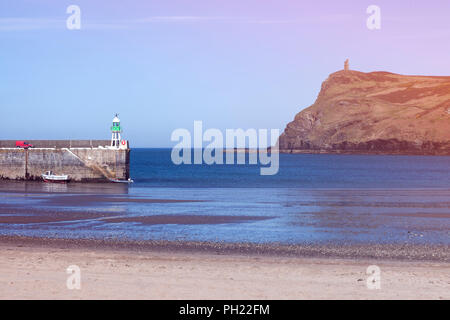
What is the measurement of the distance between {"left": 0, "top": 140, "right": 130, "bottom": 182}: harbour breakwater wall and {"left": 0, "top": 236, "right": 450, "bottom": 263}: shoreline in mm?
34663

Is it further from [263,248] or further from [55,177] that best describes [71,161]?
[263,248]

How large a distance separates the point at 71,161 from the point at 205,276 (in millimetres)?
44803

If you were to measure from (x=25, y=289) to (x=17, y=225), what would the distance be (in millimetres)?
13418

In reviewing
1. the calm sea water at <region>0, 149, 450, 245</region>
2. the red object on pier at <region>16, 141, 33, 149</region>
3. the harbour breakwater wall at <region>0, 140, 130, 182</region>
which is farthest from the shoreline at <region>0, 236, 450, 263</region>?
the red object on pier at <region>16, 141, 33, 149</region>

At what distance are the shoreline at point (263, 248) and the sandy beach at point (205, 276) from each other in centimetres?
65

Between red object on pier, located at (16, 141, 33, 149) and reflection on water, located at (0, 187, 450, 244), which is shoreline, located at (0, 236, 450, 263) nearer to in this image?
reflection on water, located at (0, 187, 450, 244)

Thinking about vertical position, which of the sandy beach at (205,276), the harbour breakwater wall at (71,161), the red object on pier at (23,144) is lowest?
the sandy beach at (205,276)

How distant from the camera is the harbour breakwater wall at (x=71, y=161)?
54906 mm

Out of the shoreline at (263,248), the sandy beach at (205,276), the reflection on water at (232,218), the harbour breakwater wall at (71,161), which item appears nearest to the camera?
the sandy beach at (205,276)

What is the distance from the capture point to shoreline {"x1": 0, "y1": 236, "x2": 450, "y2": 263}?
17.5 m

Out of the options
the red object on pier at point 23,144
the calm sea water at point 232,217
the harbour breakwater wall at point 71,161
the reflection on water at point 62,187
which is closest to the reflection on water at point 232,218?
the calm sea water at point 232,217

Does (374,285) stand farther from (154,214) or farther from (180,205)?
(180,205)

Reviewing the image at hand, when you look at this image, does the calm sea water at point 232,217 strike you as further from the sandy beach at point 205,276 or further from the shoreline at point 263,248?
the sandy beach at point 205,276

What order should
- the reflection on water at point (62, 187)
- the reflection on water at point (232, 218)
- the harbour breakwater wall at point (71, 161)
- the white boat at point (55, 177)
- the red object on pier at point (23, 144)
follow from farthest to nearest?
1. the red object on pier at point (23, 144)
2. the harbour breakwater wall at point (71, 161)
3. the white boat at point (55, 177)
4. the reflection on water at point (62, 187)
5. the reflection on water at point (232, 218)
